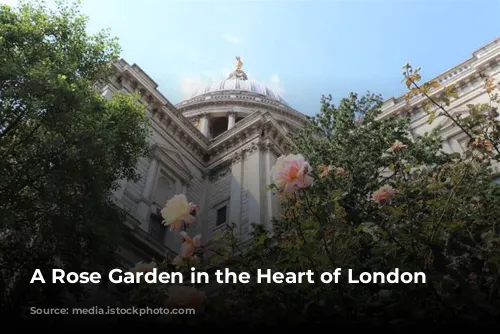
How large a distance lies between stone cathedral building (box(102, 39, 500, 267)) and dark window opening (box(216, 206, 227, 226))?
57 mm

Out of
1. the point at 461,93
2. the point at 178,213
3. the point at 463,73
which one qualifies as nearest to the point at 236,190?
the point at 461,93

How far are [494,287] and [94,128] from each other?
8.71m

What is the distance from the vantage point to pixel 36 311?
3.84 metres

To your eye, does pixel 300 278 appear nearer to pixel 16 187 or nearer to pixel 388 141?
pixel 16 187

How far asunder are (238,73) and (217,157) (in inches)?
1233

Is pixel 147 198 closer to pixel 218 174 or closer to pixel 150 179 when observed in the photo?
pixel 150 179

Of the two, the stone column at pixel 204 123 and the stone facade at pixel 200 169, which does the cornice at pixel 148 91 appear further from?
the stone column at pixel 204 123

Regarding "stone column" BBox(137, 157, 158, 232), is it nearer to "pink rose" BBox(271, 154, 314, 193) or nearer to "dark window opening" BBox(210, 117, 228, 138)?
"pink rose" BBox(271, 154, 314, 193)

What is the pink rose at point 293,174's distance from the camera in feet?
11.9

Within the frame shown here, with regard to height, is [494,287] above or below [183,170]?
below

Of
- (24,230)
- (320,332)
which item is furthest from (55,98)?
(320,332)

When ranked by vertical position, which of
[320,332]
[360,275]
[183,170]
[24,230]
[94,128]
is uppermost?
[183,170]

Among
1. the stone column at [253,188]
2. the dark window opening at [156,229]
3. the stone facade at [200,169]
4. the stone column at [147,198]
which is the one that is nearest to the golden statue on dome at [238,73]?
the stone facade at [200,169]

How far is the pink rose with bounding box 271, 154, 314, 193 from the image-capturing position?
3641 mm
